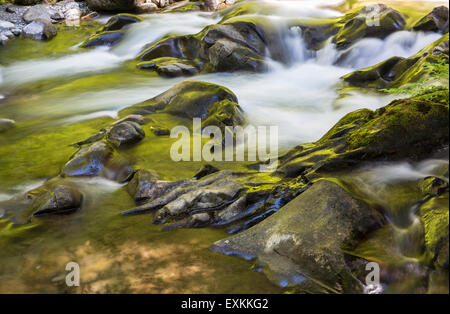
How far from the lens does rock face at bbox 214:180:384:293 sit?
3.67 m

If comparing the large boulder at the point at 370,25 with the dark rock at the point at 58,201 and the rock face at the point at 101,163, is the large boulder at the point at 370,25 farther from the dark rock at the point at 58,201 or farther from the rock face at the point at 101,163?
the dark rock at the point at 58,201

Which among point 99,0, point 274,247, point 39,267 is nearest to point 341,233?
point 274,247

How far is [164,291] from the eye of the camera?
12.3ft

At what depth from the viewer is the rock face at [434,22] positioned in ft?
40.8

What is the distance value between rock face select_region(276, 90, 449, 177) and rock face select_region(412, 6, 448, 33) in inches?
349

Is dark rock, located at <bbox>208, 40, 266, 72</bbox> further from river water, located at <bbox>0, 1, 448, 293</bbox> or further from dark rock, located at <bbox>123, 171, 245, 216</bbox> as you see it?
dark rock, located at <bbox>123, 171, 245, 216</bbox>

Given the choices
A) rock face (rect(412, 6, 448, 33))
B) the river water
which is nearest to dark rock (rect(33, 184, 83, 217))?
the river water

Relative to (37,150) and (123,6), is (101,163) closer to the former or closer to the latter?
(37,150)

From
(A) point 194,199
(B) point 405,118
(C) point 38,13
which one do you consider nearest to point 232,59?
(A) point 194,199

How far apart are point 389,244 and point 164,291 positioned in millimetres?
2147

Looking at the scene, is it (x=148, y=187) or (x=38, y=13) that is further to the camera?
(x=38, y=13)

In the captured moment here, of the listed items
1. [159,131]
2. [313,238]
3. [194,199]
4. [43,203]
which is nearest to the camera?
[313,238]

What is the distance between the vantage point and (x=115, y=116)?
968 cm

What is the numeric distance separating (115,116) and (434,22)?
1001cm
